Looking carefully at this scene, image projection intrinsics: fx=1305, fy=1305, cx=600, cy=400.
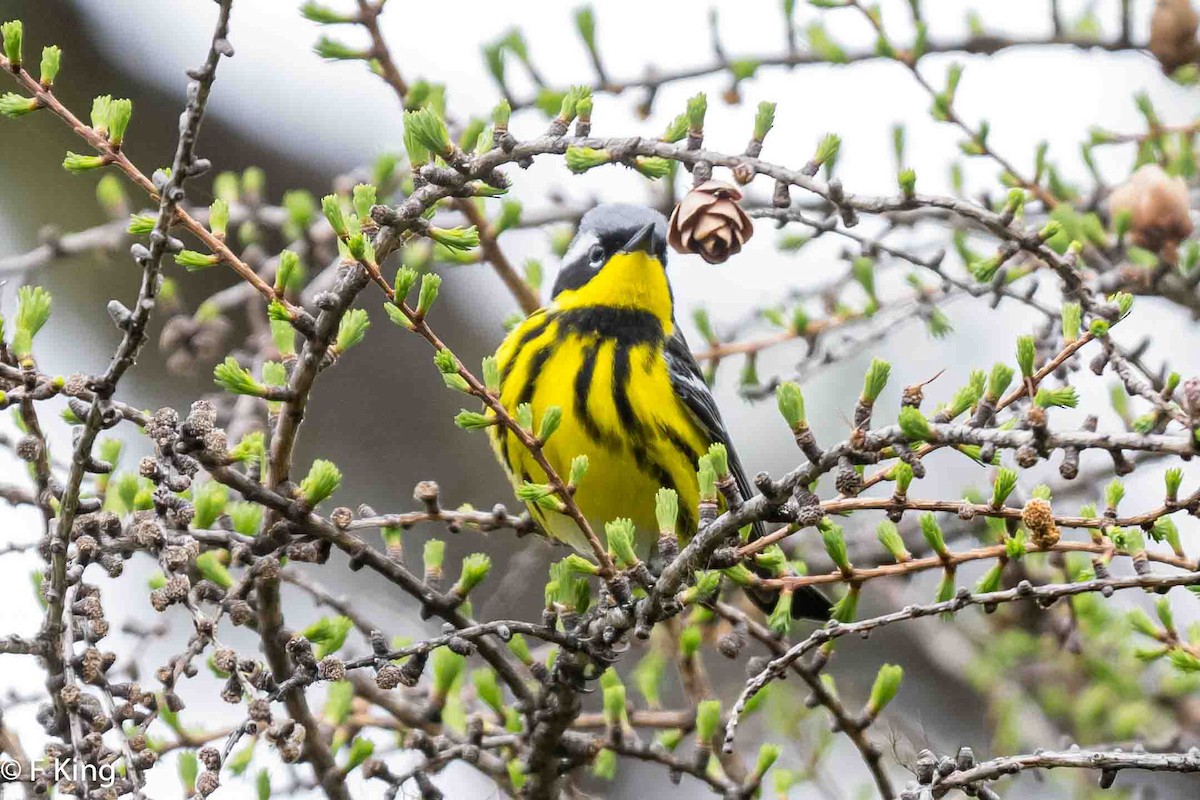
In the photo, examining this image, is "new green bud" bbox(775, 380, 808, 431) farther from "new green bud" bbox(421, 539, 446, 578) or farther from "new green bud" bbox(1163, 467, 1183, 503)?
"new green bud" bbox(421, 539, 446, 578)

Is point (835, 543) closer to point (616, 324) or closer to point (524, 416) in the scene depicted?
point (524, 416)

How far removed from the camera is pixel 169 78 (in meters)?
3.84

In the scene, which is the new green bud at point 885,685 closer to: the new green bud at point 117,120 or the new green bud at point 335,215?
the new green bud at point 335,215

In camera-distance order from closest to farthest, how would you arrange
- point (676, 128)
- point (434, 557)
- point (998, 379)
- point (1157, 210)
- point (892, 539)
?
point (998, 379), point (676, 128), point (892, 539), point (434, 557), point (1157, 210)

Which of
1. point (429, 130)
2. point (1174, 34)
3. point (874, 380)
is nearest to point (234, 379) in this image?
point (429, 130)

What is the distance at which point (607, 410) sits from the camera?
262cm

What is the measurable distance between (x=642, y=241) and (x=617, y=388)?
13.7 inches

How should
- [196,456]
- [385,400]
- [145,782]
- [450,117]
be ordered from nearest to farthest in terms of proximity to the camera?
[145,782] → [196,456] → [450,117] → [385,400]

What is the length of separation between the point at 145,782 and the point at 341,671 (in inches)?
8.8

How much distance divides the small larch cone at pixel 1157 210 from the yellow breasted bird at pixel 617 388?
2.86ft

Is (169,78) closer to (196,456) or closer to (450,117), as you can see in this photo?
(450,117)

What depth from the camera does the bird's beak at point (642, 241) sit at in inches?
109

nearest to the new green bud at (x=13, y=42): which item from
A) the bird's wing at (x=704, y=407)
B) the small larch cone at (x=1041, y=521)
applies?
the small larch cone at (x=1041, y=521)

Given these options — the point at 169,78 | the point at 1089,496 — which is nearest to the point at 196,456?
the point at 1089,496
